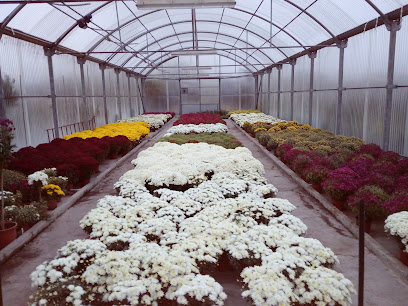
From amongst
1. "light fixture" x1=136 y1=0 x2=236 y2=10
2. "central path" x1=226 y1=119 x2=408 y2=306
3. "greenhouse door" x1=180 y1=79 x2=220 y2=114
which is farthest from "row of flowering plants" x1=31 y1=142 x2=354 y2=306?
"greenhouse door" x1=180 y1=79 x2=220 y2=114

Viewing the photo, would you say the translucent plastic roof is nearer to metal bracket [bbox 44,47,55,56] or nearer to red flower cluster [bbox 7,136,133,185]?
metal bracket [bbox 44,47,55,56]

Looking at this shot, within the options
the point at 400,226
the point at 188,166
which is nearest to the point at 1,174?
the point at 188,166

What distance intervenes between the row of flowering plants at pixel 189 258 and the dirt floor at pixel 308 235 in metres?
0.34

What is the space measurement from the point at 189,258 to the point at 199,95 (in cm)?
3384

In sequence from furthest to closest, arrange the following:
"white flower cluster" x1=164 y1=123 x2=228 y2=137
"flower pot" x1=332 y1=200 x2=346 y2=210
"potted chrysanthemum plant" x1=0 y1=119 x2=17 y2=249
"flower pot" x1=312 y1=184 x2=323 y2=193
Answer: "white flower cluster" x1=164 y1=123 x2=228 y2=137
"flower pot" x1=312 y1=184 x2=323 y2=193
"flower pot" x1=332 y1=200 x2=346 y2=210
"potted chrysanthemum plant" x1=0 y1=119 x2=17 y2=249

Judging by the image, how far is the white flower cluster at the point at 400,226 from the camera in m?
4.42

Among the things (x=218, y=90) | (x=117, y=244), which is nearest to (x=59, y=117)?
(x=117, y=244)

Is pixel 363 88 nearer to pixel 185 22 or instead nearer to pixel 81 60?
pixel 185 22

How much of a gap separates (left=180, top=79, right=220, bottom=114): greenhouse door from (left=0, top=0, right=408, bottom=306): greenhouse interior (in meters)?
12.9

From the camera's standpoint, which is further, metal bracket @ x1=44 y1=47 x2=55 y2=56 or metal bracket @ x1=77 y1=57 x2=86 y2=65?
metal bracket @ x1=77 y1=57 x2=86 y2=65

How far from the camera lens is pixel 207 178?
801 cm

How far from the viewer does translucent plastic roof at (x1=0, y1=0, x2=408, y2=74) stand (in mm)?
12234

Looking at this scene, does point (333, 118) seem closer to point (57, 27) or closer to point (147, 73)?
point (57, 27)

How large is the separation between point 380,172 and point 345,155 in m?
2.15
